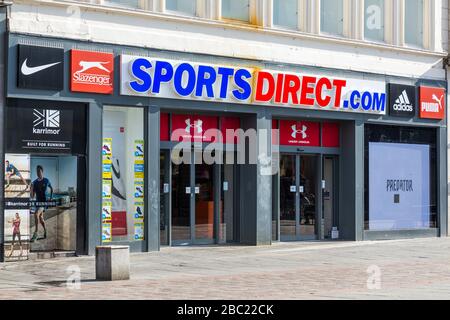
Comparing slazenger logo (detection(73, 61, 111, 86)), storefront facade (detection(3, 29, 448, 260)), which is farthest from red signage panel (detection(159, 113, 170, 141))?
slazenger logo (detection(73, 61, 111, 86))

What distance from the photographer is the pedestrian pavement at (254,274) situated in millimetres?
12648

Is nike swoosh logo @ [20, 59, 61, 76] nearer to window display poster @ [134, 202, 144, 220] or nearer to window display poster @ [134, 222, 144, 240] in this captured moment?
window display poster @ [134, 202, 144, 220]

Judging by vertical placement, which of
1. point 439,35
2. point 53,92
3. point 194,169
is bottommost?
point 194,169

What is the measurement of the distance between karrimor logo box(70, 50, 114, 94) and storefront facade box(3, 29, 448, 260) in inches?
1.0

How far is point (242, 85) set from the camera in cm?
2100

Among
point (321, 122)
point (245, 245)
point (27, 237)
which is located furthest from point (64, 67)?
point (321, 122)

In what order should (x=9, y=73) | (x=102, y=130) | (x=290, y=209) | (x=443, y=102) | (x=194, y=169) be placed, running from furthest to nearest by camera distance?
(x=443, y=102) → (x=290, y=209) → (x=194, y=169) → (x=102, y=130) → (x=9, y=73)

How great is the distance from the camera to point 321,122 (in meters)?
23.4

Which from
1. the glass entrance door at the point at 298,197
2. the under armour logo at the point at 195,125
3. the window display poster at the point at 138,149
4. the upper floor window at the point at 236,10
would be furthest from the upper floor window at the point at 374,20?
the window display poster at the point at 138,149

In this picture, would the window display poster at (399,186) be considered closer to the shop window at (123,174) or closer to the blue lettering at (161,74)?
the blue lettering at (161,74)

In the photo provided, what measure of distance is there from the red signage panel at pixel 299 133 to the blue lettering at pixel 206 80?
2.79 m

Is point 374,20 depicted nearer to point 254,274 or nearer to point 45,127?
point 45,127

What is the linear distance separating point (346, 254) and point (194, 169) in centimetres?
411

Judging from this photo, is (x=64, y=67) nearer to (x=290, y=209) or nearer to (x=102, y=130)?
(x=102, y=130)
